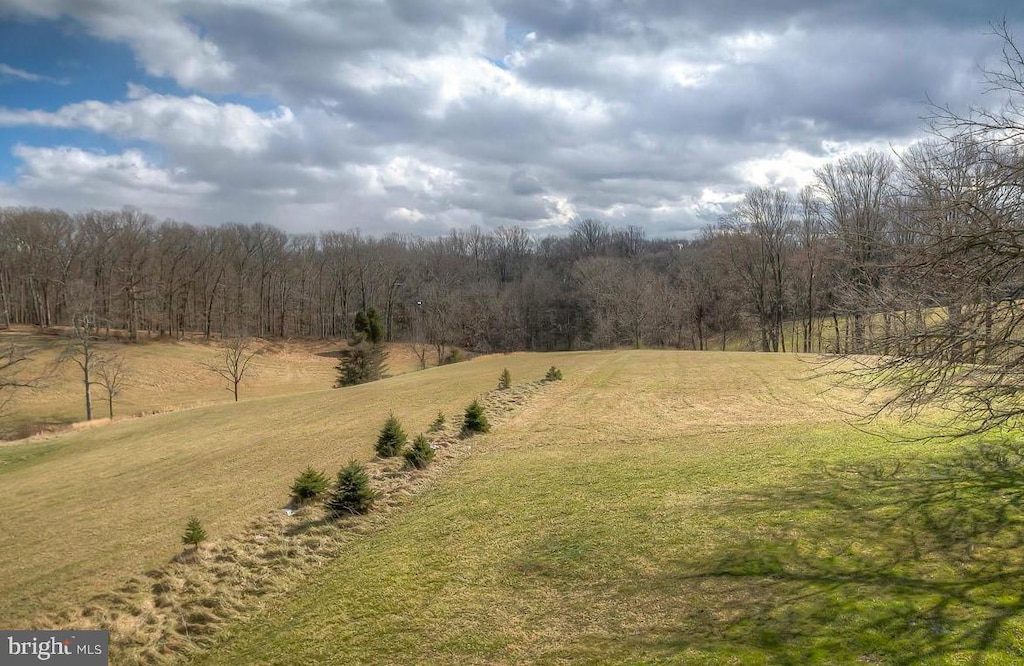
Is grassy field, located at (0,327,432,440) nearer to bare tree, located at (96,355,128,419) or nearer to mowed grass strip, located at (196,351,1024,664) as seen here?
bare tree, located at (96,355,128,419)

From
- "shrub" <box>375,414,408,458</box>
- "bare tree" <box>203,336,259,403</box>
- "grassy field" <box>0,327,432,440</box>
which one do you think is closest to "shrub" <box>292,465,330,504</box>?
"shrub" <box>375,414,408,458</box>

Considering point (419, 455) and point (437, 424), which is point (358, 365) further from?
point (419, 455)

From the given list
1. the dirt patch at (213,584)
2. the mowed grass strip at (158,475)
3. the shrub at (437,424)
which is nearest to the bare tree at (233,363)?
the mowed grass strip at (158,475)

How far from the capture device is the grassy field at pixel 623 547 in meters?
5.60

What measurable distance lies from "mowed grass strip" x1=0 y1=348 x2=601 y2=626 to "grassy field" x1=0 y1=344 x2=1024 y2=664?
10 cm

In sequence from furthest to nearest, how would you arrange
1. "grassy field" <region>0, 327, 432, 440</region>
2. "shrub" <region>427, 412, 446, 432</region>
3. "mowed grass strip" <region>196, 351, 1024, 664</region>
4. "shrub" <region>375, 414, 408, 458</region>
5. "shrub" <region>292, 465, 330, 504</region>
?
"grassy field" <region>0, 327, 432, 440</region> → "shrub" <region>427, 412, 446, 432</region> → "shrub" <region>375, 414, 408, 458</region> → "shrub" <region>292, 465, 330, 504</region> → "mowed grass strip" <region>196, 351, 1024, 664</region>

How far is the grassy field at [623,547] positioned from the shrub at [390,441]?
1652 millimetres

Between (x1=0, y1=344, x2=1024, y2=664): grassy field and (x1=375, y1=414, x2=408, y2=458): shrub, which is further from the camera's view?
(x1=375, y1=414, x2=408, y2=458): shrub

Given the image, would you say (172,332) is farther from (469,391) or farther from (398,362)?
(469,391)

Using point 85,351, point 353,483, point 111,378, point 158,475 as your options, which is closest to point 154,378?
point 111,378

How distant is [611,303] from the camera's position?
2419 inches

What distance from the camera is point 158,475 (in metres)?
16.5

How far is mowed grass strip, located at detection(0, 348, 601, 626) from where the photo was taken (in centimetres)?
1016

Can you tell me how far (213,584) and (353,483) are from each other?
10.1 feet
